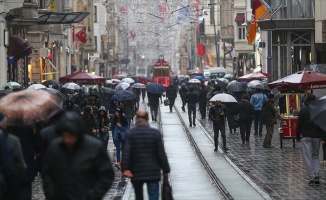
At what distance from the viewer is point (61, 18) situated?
4834cm

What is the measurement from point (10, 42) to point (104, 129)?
22.0 meters

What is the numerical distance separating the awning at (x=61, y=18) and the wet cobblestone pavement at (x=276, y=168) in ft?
43.0

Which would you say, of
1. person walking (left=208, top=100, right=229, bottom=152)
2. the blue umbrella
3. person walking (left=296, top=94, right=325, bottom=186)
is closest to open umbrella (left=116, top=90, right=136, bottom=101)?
person walking (left=208, top=100, right=229, bottom=152)

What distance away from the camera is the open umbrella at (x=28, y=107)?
14234mm

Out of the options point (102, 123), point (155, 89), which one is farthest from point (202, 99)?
point (102, 123)

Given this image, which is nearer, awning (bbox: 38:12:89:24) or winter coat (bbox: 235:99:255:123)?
winter coat (bbox: 235:99:255:123)

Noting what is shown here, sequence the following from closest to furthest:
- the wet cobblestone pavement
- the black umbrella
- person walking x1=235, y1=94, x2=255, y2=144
Answer: the black umbrella, the wet cobblestone pavement, person walking x1=235, y1=94, x2=255, y2=144

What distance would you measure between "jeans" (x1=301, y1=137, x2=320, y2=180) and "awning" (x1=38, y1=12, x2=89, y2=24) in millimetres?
26045

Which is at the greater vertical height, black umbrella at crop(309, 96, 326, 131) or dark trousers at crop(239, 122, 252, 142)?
black umbrella at crop(309, 96, 326, 131)

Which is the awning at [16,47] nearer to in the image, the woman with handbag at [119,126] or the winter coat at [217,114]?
the winter coat at [217,114]

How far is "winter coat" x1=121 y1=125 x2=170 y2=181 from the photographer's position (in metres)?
14.0

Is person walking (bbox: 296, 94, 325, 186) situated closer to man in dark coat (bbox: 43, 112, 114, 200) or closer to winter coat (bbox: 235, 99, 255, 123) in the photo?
man in dark coat (bbox: 43, 112, 114, 200)

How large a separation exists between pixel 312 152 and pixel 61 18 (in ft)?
96.6

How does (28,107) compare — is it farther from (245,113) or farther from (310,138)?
(245,113)
